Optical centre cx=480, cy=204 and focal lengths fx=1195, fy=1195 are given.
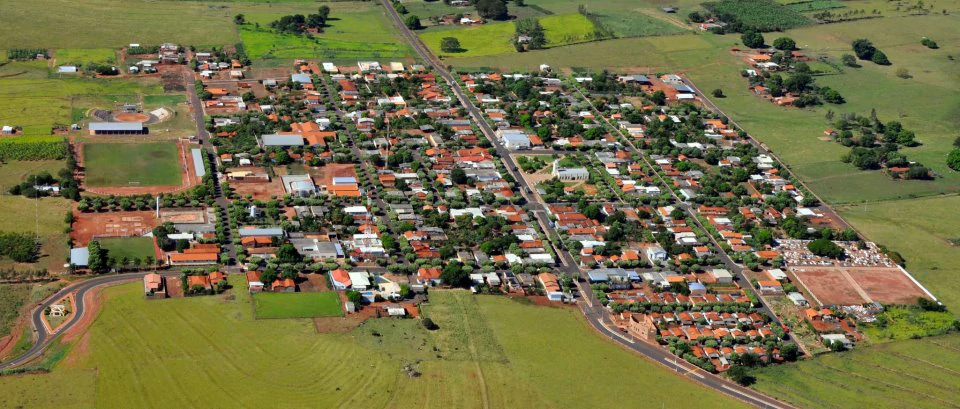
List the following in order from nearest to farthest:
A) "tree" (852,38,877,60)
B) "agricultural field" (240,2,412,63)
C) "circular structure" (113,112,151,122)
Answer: "circular structure" (113,112,151,122) < "agricultural field" (240,2,412,63) < "tree" (852,38,877,60)

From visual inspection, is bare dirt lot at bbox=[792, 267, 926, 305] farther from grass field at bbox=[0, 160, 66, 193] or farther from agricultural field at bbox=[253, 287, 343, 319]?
grass field at bbox=[0, 160, 66, 193]

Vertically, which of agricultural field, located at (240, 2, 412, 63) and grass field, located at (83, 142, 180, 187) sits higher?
grass field, located at (83, 142, 180, 187)

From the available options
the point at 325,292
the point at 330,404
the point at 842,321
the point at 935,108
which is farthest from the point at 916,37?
the point at 330,404

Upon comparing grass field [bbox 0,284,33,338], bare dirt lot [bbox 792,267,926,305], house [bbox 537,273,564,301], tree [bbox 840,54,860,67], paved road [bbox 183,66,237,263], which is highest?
grass field [bbox 0,284,33,338]

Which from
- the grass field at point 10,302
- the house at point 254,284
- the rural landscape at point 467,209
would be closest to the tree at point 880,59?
the rural landscape at point 467,209

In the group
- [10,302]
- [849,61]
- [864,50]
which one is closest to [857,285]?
[849,61]

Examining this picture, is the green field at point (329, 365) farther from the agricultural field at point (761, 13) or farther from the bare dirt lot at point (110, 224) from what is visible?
the agricultural field at point (761, 13)

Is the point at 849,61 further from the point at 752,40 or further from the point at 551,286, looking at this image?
the point at 551,286

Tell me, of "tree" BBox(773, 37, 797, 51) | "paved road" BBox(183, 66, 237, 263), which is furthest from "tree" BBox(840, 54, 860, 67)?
"paved road" BBox(183, 66, 237, 263)
